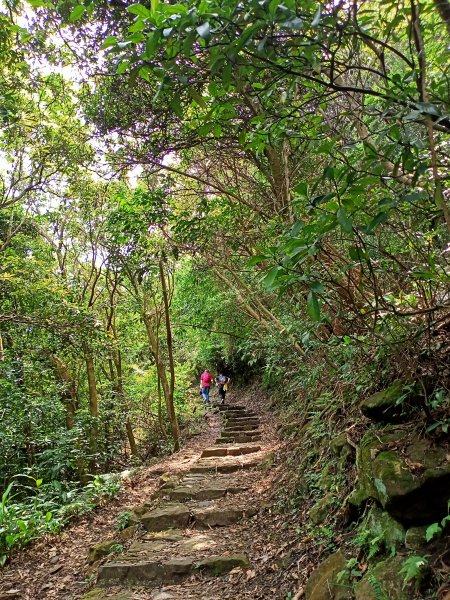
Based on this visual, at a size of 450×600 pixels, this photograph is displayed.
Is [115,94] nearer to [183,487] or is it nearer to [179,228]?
[179,228]

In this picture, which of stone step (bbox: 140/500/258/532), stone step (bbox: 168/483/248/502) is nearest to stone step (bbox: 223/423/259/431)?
stone step (bbox: 168/483/248/502)

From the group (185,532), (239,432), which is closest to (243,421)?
(239,432)

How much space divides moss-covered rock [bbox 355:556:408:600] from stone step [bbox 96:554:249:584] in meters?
1.75

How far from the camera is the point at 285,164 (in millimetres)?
6215

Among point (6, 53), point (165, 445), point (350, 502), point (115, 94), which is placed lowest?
point (165, 445)

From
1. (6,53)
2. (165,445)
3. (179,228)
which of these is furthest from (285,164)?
(165,445)

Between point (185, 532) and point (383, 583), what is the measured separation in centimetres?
322

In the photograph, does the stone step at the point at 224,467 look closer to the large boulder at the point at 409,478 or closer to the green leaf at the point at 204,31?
the large boulder at the point at 409,478

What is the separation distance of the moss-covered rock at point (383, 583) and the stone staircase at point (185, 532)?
176 centimetres

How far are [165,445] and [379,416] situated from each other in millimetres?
9516

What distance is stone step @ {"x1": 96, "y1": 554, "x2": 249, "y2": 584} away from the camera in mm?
3967

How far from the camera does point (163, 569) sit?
406 cm

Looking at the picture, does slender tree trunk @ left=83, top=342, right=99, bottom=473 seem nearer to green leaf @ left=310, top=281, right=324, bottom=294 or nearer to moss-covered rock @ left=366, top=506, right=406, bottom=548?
moss-covered rock @ left=366, top=506, right=406, bottom=548

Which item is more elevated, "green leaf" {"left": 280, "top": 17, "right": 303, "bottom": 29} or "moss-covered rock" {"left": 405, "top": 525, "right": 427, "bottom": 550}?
"green leaf" {"left": 280, "top": 17, "right": 303, "bottom": 29}
